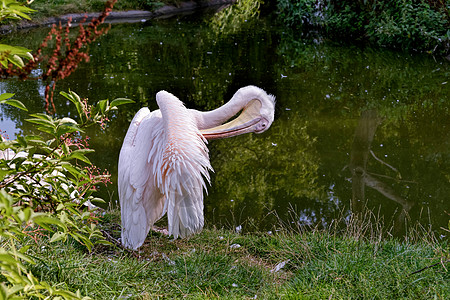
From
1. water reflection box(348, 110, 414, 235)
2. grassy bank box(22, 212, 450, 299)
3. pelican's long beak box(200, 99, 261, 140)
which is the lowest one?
water reflection box(348, 110, 414, 235)

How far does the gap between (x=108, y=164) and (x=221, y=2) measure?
56.2ft

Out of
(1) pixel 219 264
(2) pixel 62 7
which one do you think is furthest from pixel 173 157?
(2) pixel 62 7

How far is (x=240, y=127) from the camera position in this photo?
3416 millimetres

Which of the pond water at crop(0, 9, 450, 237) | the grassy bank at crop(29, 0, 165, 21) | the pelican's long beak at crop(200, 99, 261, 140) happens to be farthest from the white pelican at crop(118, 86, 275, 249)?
the grassy bank at crop(29, 0, 165, 21)

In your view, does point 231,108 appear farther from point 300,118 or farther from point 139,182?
point 300,118

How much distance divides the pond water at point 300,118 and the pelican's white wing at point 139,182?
42.7 inches

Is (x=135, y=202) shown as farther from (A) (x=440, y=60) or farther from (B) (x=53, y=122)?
(A) (x=440, y=60)

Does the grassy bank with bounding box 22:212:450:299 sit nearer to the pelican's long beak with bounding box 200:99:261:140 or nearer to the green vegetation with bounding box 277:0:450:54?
the pelican's long beak with bounding box 200:99:261:140

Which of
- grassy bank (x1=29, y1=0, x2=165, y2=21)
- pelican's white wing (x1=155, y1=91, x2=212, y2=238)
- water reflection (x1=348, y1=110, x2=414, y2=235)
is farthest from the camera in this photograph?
grassy bank (x1=29, y1=0, x2=165, y2=21)

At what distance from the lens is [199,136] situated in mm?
3264

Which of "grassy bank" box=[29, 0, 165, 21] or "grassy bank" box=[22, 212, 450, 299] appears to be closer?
"grassy bank" box=[22, 212, 450, 299]

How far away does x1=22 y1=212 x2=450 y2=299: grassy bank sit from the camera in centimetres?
278

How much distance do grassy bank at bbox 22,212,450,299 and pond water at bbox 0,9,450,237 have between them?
0.77 meters

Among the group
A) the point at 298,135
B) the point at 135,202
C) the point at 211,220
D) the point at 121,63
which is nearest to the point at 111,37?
the point at 121,63
